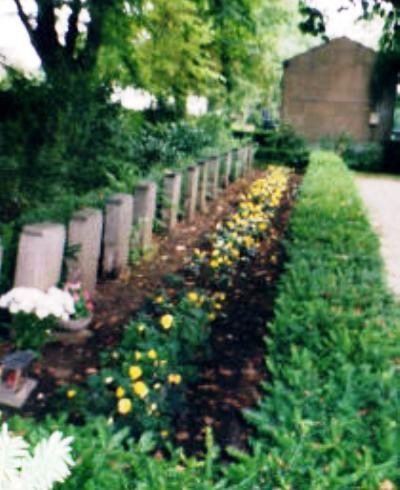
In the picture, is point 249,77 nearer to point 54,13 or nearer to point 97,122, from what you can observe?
point 54,13

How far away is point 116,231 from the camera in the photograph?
17.7 ft

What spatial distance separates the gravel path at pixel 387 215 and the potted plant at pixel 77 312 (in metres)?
2.23

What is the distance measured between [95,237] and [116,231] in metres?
0.53

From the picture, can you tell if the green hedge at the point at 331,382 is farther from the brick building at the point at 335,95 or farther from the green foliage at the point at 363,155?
the brick building at the point at 335,95

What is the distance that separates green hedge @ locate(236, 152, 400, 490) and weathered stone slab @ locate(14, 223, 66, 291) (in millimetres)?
1639

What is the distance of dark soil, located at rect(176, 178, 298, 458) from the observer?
331cm

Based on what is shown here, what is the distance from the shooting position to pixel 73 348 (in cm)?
423

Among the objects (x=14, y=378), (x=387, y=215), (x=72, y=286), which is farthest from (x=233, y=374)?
(x=387, y=215)

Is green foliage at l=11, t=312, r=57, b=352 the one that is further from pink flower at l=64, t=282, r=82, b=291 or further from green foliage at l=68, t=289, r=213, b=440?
green foliage at l=68, t=289, r=213, b=440

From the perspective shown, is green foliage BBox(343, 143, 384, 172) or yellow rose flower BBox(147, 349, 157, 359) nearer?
yellow rose flower BBox(147, 349, 157, 359)

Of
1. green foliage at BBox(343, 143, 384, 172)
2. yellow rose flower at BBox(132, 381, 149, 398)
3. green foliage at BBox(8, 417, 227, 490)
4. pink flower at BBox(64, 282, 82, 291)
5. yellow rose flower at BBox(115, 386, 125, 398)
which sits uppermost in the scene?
green foliage at BBox(343, 143, 384, 172)

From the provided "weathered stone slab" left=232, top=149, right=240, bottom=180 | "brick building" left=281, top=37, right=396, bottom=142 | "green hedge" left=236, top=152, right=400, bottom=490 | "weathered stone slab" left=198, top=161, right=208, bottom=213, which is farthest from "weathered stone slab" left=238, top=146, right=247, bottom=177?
"brick building" left=281, top=37, right=396, bottom=142

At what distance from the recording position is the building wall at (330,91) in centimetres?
3108

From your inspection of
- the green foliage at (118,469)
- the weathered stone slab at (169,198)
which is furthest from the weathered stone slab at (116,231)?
the green foliage at (118,469)
